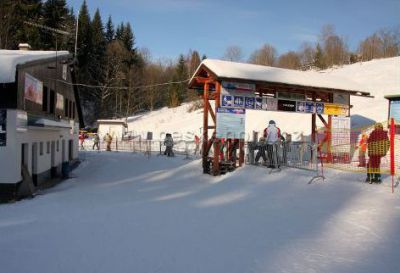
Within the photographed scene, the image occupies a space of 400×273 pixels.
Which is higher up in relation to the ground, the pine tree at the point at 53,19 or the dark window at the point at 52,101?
the pine tree at the point at 53,19

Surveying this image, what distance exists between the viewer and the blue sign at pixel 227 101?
1653cm

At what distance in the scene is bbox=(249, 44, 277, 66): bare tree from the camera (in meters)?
89.1

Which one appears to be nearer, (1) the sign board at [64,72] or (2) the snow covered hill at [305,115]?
(1) the sign board at [64,72]

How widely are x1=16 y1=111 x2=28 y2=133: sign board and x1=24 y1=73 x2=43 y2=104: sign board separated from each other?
2.36 ft

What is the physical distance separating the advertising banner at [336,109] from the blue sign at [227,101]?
5201 mm

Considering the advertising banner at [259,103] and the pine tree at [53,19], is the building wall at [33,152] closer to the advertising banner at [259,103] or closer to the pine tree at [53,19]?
the advertising banner at [259,103]

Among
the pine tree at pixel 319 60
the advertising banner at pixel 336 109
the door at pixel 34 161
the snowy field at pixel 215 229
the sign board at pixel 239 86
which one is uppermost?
the pine tree at pixel 319 60

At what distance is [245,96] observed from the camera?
17062mm

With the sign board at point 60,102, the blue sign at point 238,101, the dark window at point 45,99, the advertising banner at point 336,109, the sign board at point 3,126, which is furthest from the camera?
the sign board at point 60,102

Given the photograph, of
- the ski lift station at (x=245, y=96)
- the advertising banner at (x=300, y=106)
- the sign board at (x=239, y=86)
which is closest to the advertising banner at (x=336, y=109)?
the ski lift station at (x=245, y=96)

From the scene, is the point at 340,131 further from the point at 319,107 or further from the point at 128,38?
the point at 128,38

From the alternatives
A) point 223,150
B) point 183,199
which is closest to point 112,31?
point 223,150

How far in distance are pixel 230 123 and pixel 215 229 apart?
8.98 meters

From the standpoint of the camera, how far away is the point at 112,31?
82688 millimetres
